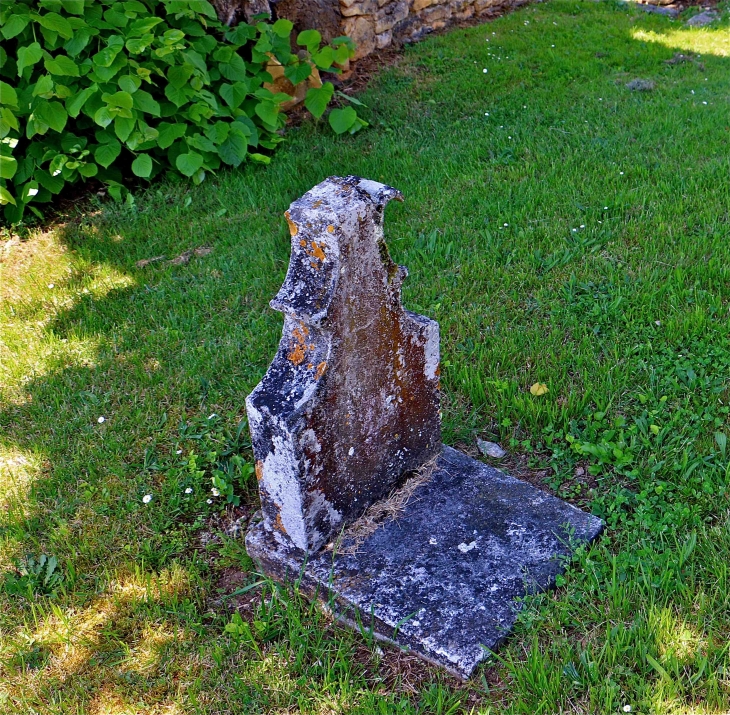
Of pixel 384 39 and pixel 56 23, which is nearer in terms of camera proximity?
pixel 56 23

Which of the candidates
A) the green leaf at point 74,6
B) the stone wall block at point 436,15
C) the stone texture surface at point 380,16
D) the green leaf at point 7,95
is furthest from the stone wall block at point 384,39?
the green leaf at point 7,95

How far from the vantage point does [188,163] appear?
5512 millimetres

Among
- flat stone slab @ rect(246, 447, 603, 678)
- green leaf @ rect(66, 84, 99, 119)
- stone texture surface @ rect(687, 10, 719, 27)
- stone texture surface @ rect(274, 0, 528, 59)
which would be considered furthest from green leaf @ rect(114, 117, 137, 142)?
stone texture surface @ rect(687, 10, 719, 27)

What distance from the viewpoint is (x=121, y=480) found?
3188 mm

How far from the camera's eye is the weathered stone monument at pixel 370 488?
243 cm

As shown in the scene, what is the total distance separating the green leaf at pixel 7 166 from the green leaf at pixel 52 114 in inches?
13.9

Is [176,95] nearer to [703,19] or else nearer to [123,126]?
[123,126]

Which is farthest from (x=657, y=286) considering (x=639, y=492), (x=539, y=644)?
(x=539, y=644)

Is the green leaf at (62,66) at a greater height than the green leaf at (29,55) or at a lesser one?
lesser

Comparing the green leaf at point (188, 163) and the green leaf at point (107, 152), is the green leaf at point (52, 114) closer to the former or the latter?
the green leaf at point (107, 152)

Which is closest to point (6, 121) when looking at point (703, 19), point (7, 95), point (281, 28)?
point (7, 95)

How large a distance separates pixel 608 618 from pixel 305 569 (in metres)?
1.01

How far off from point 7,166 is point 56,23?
1013 mm

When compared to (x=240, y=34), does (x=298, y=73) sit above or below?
below
